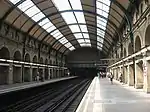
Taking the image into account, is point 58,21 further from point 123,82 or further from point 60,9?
point 123,82

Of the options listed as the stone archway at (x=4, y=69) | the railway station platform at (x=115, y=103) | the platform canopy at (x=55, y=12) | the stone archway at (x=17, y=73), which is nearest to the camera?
the railway station platform at (x=115, y=103)

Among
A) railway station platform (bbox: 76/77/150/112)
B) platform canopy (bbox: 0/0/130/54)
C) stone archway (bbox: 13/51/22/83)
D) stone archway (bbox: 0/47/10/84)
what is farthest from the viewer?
stone archway (bbox: 13/51/22/83)

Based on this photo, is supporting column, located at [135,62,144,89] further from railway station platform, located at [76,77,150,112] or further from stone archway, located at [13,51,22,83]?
stone archway, located at [13,51,22,83]

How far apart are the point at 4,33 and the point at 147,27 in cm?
2123

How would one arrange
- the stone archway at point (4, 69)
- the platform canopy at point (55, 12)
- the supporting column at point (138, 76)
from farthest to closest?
the stone archway at point (4, 69), the platform canopy at point (55, 12), the supporting column at point (138, 76)

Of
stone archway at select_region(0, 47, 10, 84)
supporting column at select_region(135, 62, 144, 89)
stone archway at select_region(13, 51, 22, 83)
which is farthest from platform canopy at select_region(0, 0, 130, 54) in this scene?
supporting column at select_region(135, 62, 144, 89)

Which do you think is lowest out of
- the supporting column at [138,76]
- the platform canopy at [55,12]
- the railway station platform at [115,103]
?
the railway station platform at [115,103]

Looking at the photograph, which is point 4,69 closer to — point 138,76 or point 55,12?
point 55,12

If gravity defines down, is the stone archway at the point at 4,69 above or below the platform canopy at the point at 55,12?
below

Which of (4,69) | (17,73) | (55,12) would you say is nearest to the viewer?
(4,69)

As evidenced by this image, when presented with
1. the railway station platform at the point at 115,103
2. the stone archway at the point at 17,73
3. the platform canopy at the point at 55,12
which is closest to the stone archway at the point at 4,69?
the platform canopy at the point at 55,12

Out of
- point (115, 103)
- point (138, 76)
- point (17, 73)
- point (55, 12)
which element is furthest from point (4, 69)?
point (115, 103)

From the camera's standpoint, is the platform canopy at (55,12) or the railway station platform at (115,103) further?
the platform canopy at (55,12)

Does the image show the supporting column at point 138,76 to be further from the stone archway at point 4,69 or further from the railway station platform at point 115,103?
the stone archway at point 4,69
